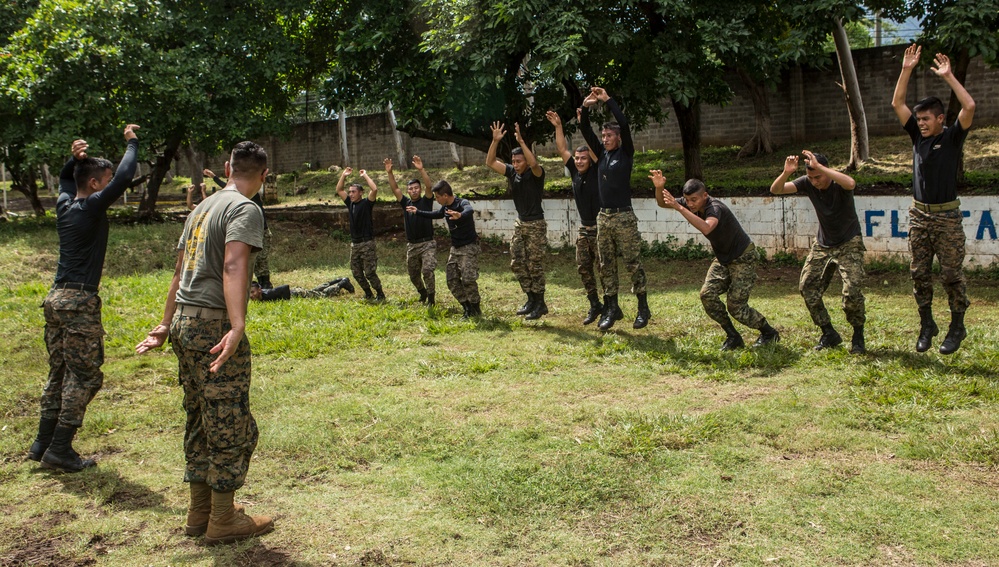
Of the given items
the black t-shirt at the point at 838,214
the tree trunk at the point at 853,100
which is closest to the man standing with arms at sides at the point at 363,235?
the black t-shirt at the point at 838,214

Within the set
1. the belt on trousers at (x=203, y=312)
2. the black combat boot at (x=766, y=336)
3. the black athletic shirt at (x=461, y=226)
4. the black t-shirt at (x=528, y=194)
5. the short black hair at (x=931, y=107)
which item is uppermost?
the short black hair at (x=931, y=107)

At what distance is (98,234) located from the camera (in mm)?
6434

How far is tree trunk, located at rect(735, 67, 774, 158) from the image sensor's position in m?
23.8

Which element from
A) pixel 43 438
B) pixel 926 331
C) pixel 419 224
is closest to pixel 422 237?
pixel 419 224

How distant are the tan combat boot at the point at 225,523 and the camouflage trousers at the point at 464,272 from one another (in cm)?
611

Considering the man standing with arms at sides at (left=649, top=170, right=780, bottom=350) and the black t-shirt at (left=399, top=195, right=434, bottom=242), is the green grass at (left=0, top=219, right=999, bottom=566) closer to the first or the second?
the man standing with arms at sides at (left=649, top=170, right=780, bottom=350)

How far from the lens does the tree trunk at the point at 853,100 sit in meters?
19.1

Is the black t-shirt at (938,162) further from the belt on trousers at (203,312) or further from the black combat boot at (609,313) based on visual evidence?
the belt on trousers at (203,312)

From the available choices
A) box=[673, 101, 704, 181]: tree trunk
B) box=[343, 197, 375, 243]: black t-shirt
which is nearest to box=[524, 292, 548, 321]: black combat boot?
box=[343, 197, 375, 243]: black t-shirt

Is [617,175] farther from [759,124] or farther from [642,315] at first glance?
[759,124]

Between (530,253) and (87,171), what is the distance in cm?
559

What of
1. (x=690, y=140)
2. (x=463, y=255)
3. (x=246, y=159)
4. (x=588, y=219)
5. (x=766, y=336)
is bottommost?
(x=766, y=336)

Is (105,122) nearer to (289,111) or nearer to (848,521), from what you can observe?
(289,111)

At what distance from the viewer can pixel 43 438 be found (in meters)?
6.44
